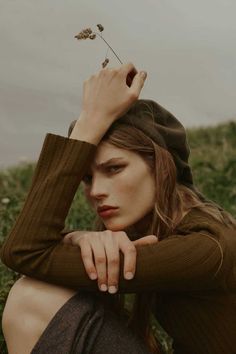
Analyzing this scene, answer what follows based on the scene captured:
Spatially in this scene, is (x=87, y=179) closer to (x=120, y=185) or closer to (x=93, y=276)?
(x=120, y=185)

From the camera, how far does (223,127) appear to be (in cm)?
970

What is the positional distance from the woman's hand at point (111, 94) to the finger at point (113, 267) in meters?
0.54

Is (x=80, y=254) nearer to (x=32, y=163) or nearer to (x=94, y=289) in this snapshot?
(x=94, y=289)

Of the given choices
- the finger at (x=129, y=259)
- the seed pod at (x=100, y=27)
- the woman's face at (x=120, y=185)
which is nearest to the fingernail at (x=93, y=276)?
the finger at (x=129, y=259)

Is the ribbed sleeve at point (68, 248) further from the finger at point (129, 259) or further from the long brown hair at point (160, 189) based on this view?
the long brown hair at point (160, 189)

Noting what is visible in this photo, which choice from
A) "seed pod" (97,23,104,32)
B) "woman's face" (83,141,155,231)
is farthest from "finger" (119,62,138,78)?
"woman's face" (83,141,155,231)

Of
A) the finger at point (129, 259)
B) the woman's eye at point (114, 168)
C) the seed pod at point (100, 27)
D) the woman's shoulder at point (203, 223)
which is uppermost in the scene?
the seed pod at point (100, 27)

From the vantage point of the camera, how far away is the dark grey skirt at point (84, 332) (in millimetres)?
2361

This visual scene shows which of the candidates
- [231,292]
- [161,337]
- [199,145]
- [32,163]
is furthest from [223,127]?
[231,292]

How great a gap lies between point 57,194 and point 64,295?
36 centimetres

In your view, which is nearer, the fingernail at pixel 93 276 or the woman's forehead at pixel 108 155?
the fingernail at pixel 93 276

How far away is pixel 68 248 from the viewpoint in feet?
8.00

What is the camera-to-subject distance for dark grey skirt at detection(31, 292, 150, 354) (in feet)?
7.75

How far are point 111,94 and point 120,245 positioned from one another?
618 millimetres
